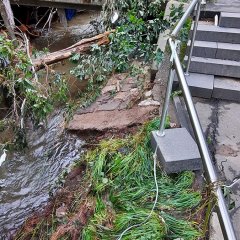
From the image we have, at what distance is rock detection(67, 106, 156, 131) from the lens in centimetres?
389

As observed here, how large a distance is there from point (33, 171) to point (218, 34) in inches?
130

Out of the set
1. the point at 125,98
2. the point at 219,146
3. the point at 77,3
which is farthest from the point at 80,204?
the point at 77,3

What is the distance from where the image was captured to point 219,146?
2.95 m

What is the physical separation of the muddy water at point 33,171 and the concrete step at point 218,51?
6.93ft

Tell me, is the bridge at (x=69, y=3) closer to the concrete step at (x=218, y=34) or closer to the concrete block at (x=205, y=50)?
the concrete step at (x=218, y=34)

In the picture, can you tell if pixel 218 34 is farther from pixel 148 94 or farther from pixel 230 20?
pixel 148 94

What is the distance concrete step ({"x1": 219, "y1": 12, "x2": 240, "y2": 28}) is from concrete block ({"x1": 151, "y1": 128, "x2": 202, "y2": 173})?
2233mm

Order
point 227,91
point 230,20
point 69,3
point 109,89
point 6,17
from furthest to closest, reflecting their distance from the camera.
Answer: point 69,3, point 6,17, point 109,89, point 230,20, point 227,91

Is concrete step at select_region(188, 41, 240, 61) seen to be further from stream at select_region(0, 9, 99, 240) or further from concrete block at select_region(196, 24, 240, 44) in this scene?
stream at select_region(0, 9, 99, 240)

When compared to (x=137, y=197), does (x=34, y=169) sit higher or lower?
lower

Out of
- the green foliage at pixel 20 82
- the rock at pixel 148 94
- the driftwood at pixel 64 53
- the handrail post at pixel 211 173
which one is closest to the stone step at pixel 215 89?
the rock at pixel 148 94

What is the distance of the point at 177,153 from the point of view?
262 centimetres

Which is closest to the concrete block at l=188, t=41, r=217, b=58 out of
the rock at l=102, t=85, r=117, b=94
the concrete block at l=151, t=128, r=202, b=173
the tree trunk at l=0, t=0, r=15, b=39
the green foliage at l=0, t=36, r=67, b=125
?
the rock at l=102, t=85, r=117, b=94

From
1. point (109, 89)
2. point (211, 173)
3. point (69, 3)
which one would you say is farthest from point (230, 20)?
point (69, 3)
